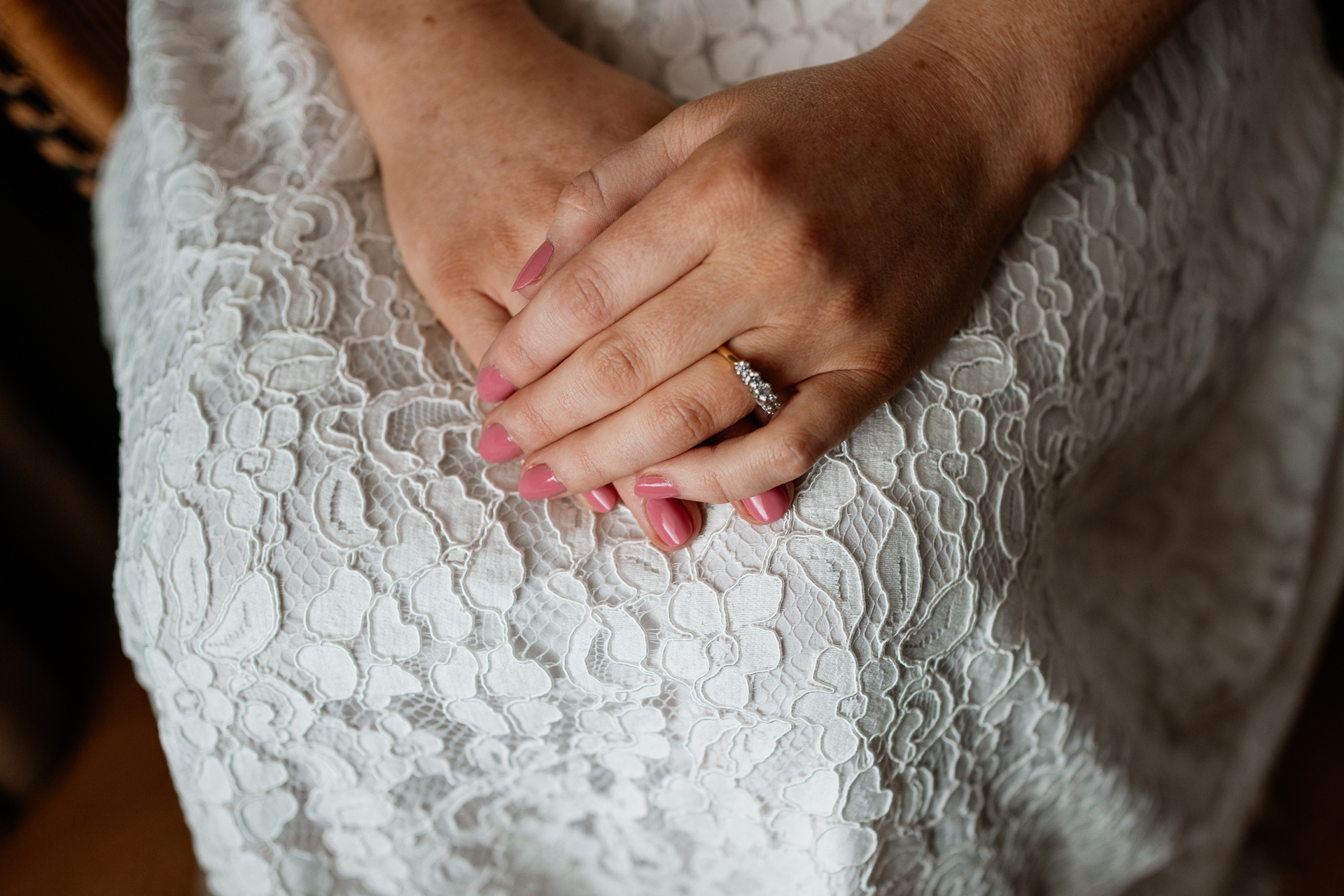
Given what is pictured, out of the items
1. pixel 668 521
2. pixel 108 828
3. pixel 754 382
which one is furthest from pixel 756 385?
pixel 108 828

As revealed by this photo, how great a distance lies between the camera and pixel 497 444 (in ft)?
1.79

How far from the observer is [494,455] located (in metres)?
0.55

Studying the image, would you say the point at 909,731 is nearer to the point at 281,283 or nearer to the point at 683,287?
the point at 683,287

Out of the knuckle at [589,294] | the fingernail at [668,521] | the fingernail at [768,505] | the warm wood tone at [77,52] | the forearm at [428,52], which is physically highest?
the warm wood tone at [77,52]

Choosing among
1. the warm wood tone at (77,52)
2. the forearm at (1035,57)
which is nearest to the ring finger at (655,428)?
the forearm at (1035,57)

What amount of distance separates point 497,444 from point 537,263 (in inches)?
4.9

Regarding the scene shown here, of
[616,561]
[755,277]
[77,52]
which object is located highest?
[77,52]

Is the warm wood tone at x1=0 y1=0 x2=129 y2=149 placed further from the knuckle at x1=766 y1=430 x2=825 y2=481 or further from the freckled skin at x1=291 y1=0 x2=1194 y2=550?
the knuckle at x1=766 y1=430 x2=825 y2=481

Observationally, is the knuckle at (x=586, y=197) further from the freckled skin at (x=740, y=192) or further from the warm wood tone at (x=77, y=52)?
the warm wood tone at (x=77, y=52)

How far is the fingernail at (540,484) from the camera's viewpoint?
0.53 metres

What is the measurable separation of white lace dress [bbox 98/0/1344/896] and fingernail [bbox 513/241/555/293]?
0.09 metres

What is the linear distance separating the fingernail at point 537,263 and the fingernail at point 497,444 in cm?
10

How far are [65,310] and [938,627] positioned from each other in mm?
1417

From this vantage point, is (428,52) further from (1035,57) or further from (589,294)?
(1035,57)
